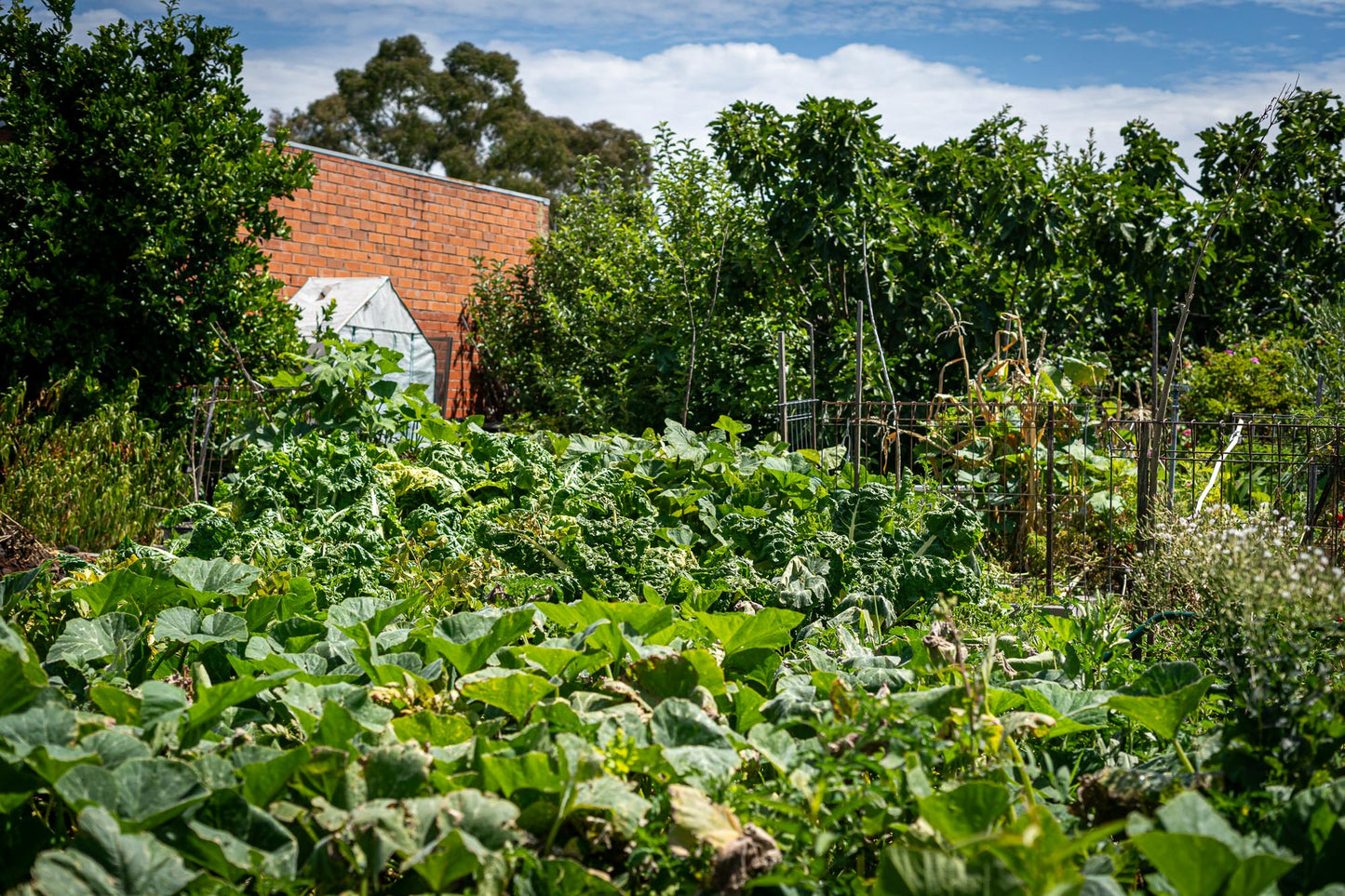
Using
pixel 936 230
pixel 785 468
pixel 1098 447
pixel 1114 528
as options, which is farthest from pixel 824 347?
pixel 785 468

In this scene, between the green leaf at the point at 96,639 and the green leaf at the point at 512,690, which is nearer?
Result: the green leaf at the point at 512,690

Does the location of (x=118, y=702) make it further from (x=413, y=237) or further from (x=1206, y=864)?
(x=413, y=237)

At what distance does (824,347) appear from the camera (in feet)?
26.7

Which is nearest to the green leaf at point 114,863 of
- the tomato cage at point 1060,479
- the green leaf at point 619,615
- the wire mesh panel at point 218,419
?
the green leaf at point 619,615

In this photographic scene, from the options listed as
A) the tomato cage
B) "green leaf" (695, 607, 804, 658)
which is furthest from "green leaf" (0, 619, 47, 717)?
the tomato cage

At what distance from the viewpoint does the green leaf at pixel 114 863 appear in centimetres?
104

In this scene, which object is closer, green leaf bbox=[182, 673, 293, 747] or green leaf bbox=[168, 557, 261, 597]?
green leaf bbox=[182, 673, 293, 747]

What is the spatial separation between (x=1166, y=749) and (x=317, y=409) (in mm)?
3445

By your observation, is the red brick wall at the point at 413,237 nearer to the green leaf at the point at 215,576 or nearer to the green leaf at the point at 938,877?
the green leaf at the point at 215,576

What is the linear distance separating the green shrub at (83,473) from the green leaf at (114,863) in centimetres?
428

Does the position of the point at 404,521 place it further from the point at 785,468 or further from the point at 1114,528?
the point at 1114,528

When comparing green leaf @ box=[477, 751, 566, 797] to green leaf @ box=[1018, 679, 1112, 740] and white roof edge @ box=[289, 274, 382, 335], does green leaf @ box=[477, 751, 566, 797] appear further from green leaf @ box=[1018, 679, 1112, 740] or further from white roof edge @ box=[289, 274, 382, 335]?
white roof edge @ box=[289, 274, 382, 335]

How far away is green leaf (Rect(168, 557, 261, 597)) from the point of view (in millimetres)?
2132

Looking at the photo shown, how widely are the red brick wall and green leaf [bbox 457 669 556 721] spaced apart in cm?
903
